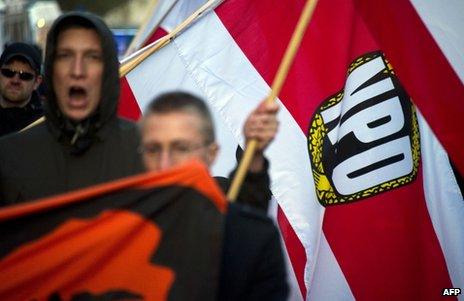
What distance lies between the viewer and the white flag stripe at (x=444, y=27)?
392cm

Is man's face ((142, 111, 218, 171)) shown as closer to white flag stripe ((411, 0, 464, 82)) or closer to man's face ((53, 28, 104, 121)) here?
man's face ((53, 28, 104, 121))

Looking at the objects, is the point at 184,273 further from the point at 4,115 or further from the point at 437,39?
the point at 4,115

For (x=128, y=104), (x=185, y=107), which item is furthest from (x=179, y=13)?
(x=185, y=107)

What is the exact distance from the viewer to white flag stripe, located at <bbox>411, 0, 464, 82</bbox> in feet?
12.9

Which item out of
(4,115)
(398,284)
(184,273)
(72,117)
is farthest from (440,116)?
(4,115)

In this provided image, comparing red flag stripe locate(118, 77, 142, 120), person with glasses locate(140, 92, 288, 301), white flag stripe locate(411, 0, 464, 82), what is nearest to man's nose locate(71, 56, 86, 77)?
person with glasses locate(140, 92, 288, 301)

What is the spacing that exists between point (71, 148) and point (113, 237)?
0.68 meters

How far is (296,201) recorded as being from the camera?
13.5ft

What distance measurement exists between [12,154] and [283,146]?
154 centimetres

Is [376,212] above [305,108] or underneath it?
underneath

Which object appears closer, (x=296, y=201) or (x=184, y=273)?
(x=184, y=273)

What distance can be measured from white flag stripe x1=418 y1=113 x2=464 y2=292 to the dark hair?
1.61m

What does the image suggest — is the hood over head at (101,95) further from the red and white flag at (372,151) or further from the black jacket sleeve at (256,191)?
the red and white flag at (372,151)

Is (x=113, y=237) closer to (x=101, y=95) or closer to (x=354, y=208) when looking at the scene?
(x=101, y=95)
